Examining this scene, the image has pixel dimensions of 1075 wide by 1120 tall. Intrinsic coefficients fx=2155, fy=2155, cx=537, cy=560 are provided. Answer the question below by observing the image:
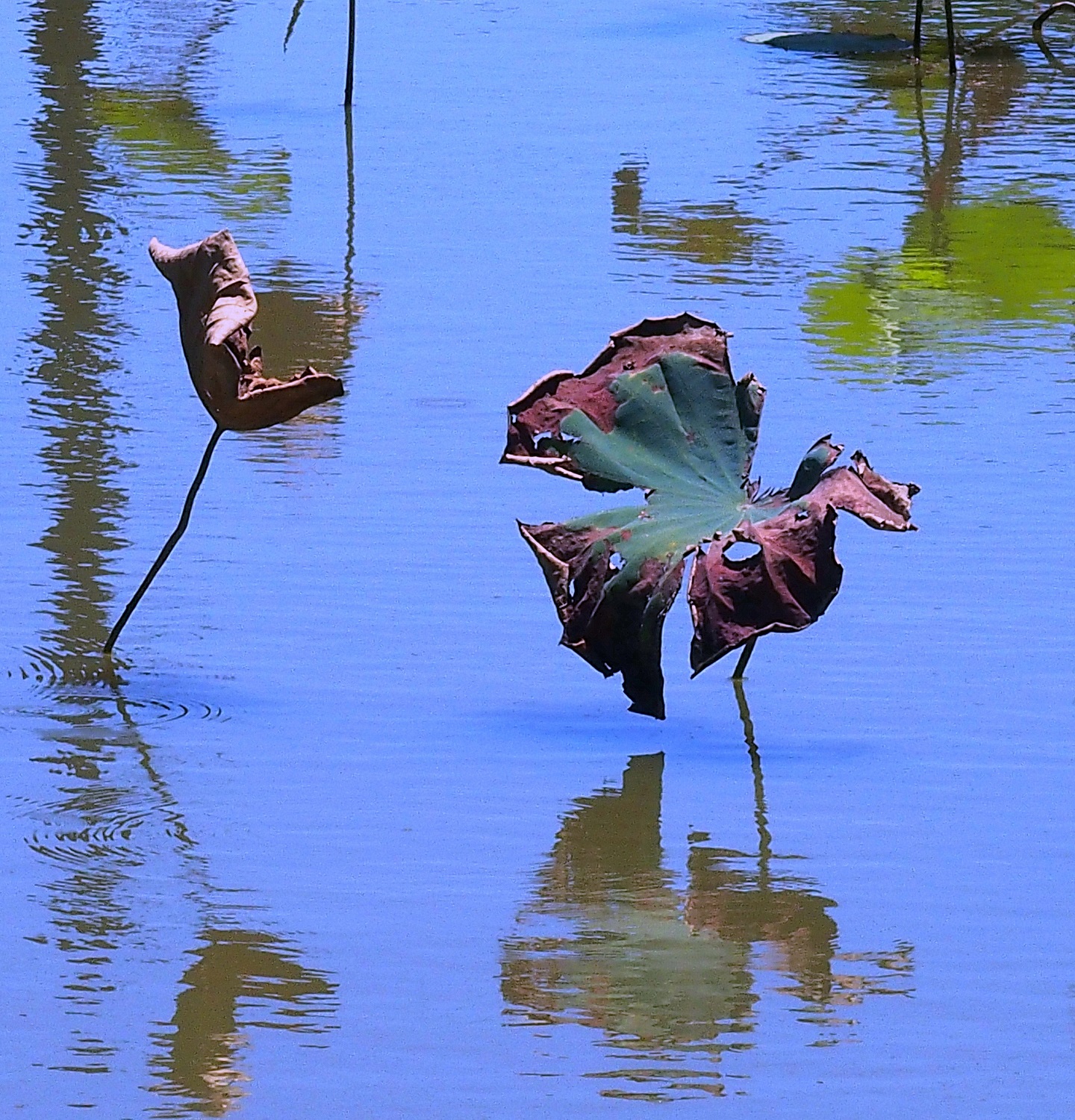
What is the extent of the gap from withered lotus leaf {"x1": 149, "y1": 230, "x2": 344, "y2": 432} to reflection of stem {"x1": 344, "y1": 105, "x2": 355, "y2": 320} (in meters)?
1.56

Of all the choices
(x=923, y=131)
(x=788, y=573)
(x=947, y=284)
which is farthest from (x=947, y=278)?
(x=788, y=573)

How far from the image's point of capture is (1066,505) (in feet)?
11.0

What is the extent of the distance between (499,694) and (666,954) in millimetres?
668

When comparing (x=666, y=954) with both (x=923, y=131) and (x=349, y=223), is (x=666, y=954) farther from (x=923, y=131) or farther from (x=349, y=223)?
(x=923, y=131)

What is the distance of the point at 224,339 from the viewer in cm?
263

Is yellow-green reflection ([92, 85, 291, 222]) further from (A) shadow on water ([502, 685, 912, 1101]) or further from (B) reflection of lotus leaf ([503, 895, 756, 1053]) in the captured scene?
(B) reflection of lotus leaf ([503, 895, 756, 1053])

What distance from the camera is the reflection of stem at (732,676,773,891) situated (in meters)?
2.31

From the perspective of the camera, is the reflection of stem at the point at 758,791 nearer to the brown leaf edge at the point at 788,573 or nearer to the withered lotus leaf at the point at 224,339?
the brown leaf edge at the point at 788,573

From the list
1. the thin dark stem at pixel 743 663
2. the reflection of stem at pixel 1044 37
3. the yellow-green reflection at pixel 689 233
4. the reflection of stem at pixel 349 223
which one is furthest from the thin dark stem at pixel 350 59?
the thin dark stem at pixel 743 663


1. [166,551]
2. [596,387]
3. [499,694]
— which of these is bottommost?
[499,694]

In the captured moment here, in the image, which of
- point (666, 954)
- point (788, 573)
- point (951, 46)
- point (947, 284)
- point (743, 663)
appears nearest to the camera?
point (666, 954)

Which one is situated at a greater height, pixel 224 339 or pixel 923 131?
pixel 224 339

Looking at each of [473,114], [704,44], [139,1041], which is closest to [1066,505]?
[139,1041]

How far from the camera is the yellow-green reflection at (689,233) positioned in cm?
482
